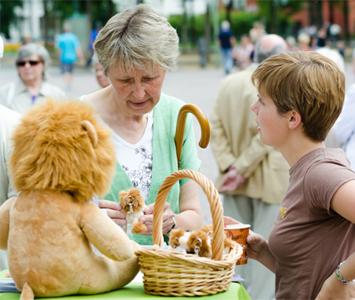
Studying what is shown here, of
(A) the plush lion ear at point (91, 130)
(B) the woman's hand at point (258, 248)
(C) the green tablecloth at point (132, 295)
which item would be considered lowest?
(B) the woman's hand at point (258, 248)

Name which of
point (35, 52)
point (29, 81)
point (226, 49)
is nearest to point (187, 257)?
point (29, 81)

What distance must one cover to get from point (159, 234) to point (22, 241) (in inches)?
17.6

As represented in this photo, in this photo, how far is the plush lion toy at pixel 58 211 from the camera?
1.32m

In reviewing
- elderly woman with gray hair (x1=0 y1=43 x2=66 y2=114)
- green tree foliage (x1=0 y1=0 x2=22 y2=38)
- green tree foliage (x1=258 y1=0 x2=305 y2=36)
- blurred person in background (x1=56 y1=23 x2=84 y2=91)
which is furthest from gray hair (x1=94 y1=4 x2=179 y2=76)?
green tree foliage (x1=258 y1=0 x2=305 y2=36)

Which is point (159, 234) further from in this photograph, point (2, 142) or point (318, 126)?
point (2, 142)

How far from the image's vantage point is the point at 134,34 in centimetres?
196

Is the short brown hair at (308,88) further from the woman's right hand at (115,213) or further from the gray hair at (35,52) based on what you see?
the gray hair at (35,52)

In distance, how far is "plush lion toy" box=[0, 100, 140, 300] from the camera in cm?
132

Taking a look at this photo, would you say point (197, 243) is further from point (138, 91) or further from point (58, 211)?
point (138, 91)

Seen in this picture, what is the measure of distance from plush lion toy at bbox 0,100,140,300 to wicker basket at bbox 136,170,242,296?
0.09 m

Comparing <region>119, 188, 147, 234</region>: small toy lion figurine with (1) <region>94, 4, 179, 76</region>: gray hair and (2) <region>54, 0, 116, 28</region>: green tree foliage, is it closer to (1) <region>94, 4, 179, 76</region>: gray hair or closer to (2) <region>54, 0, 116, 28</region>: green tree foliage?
(1) <region>94, 4, 179, 76</region>: gray hair

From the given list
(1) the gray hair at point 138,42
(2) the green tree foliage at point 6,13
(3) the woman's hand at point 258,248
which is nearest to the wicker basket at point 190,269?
(3) the woman's hand at point 258,248

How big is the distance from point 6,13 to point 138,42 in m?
41.0

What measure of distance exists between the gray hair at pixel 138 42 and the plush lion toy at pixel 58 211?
62cm
